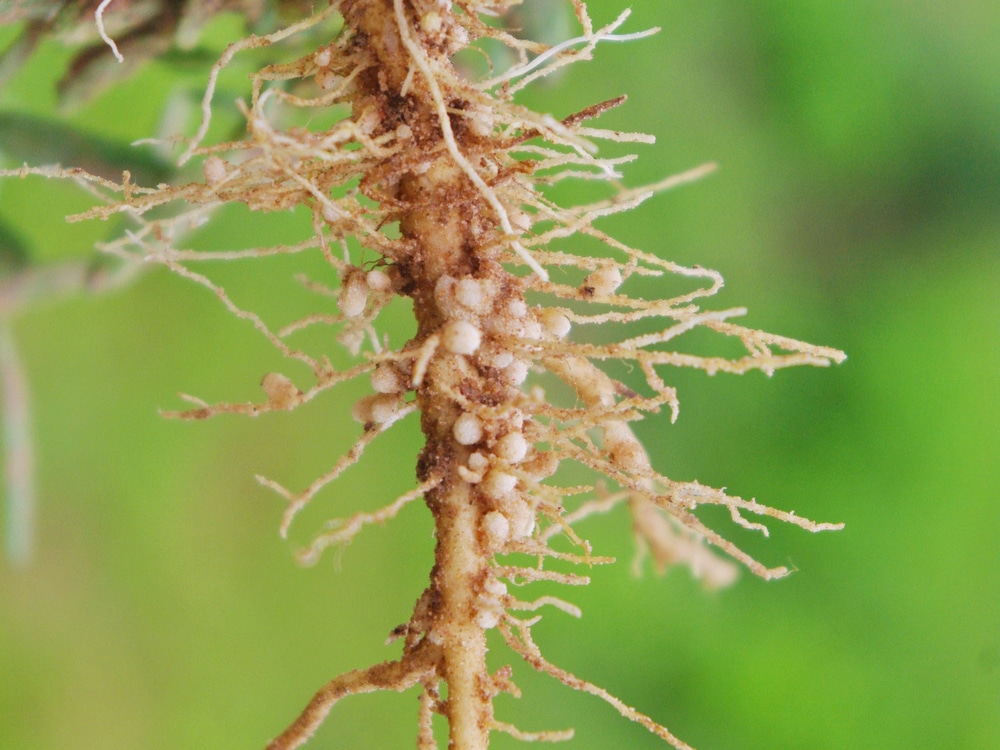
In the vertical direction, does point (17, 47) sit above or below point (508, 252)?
above

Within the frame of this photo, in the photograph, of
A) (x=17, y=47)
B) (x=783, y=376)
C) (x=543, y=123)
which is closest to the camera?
(x=543, y=123)

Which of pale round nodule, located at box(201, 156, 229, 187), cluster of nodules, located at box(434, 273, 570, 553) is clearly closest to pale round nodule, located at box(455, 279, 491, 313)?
cluster of nodules, located at box(434, 273, 570, 553)

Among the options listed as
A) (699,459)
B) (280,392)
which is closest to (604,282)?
(280,392)

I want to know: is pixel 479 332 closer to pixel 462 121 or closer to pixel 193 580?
pixel 462 121

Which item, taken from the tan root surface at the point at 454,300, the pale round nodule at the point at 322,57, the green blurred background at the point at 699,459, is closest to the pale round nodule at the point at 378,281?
the tan root surface at the point at 454,300

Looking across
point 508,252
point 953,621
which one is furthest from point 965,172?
point 508,252

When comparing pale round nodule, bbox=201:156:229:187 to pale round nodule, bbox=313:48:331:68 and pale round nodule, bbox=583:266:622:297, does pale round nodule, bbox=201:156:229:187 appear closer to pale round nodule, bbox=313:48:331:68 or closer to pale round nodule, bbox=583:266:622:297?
pale round nodule, bbox=313:48:331:68

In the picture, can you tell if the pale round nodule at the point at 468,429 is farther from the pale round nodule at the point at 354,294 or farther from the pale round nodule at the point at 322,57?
the pale round nodule at the point at 322,57
